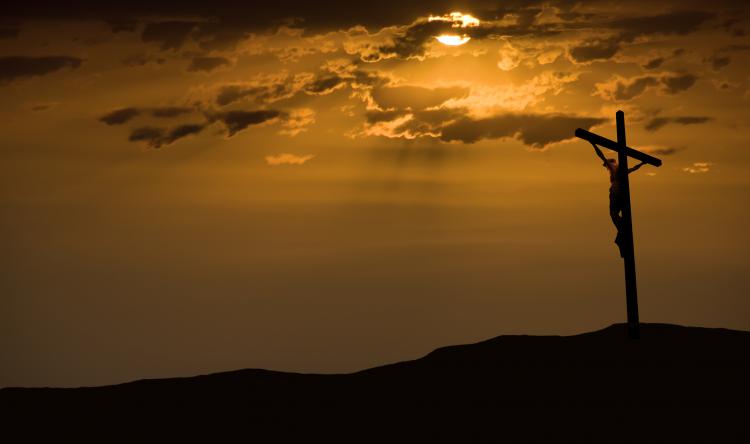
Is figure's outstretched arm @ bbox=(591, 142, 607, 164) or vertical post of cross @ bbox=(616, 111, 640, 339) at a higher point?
figure's outstretched arm @ bbox=(591, 142, 607, 164)

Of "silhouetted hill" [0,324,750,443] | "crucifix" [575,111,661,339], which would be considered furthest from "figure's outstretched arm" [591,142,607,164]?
"silhouetted hill" [0,324,750,443]

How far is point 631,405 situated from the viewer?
26484mm

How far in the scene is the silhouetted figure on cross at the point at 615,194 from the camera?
1192 inches

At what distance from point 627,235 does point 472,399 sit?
619cm

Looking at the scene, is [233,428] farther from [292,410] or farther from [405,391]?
[405,391]

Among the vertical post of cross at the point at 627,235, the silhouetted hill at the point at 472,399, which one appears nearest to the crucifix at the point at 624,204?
the vertical post of cross at the point at 627,235

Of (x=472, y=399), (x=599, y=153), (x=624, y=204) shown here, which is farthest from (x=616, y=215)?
(x=472, y=399)

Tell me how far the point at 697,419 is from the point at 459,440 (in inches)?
209

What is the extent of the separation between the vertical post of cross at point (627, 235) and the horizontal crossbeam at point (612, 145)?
0.50ft

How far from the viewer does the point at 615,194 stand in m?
30.3

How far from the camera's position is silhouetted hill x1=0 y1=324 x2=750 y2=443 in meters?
25.8

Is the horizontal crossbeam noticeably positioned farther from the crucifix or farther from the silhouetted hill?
the silhouetted hill

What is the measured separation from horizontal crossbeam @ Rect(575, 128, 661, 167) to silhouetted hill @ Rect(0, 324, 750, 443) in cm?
480

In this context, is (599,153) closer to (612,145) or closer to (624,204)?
(612,145)
